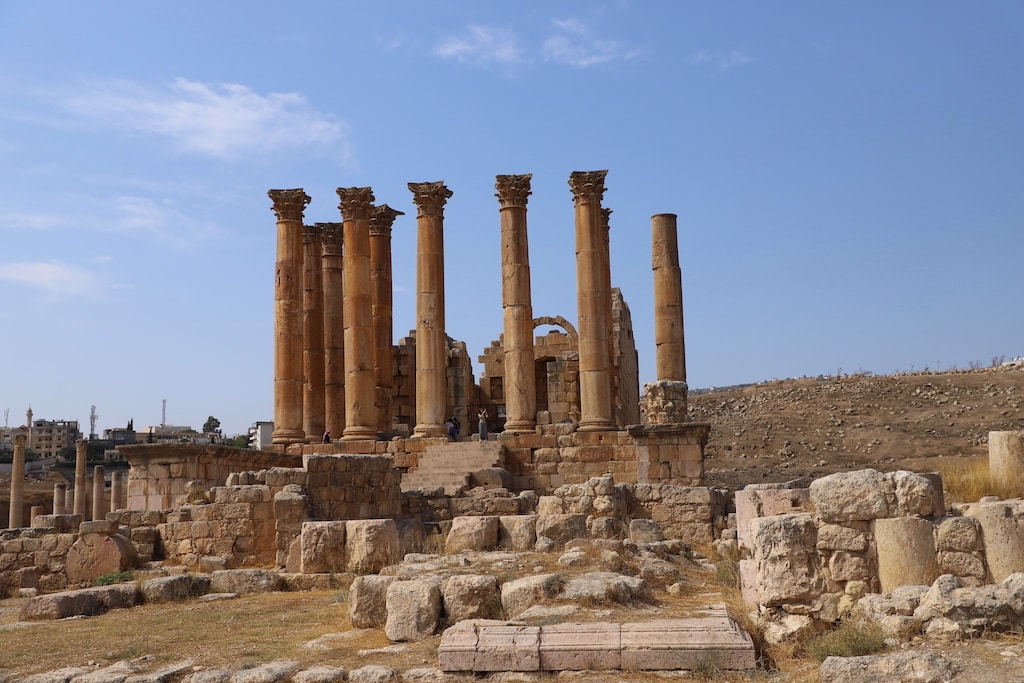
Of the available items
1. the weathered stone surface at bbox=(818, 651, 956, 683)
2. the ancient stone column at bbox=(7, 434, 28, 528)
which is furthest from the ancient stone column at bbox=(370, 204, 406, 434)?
the weathered stone surface at bbox=(818, 651, 956, 683)

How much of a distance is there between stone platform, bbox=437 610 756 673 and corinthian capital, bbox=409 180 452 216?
70.5ft

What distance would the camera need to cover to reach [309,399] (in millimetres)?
31203

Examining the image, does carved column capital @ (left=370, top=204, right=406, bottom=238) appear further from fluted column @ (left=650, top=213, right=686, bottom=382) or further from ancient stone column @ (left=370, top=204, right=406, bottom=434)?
fluted column @ (left=650, top=213, right=686, bottom=382)

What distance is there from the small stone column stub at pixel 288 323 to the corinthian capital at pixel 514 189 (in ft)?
18.7

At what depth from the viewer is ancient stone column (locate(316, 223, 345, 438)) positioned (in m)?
31.7

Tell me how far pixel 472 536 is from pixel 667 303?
14.4m

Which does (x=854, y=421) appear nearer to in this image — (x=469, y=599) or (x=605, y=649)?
(x=469, y=599)

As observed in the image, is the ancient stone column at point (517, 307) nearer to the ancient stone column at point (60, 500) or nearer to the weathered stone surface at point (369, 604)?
the weathered stone surface at point (369, 604)

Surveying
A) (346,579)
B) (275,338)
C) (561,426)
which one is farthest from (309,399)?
(346,579)

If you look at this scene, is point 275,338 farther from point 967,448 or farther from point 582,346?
point 967,448

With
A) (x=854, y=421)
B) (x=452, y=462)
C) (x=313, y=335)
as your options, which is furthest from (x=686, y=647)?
(x=854, y=421)

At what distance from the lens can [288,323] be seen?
2930 centimetres

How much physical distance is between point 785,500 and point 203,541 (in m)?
9.89

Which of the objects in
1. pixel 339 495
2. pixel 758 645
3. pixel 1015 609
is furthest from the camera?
pixel 339 495
